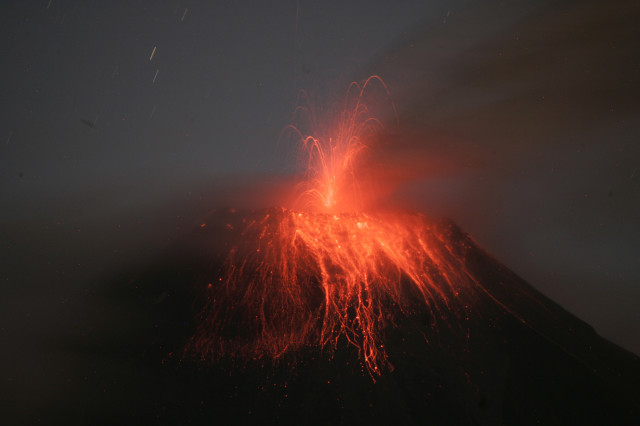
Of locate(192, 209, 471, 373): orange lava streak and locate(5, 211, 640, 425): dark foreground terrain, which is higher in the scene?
locate(192, 209, 471, 373): orange lava streak

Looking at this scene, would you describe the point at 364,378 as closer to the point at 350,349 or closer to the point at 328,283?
the point at 350,349

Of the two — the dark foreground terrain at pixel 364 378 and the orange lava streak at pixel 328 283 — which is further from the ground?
the orange lava streak at pixel 328 283

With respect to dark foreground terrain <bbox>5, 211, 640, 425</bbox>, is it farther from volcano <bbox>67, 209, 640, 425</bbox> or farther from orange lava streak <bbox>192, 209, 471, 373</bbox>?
orange lava streak <bbox>192, 209, 471, 373</bbox>

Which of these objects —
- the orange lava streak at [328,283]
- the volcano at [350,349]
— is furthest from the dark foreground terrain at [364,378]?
the orange lava streak at [328,283]

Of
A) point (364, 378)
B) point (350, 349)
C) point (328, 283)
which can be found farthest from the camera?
point (328, 283)

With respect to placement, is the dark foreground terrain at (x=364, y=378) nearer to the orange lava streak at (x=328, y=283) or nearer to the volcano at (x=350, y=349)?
the volcano at (x=350, y=349)

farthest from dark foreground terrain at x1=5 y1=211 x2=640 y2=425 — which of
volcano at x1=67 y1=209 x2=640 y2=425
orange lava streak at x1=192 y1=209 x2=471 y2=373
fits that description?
orange lava streak at x1=192 y1=209 x2=471 y2=373

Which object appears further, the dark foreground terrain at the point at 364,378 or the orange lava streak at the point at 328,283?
the orange lava streak at the point at 328,283

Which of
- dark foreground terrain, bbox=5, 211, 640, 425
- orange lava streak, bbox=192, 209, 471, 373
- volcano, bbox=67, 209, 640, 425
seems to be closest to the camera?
dark foreground terrain, bbox=5, 211, 640, 425

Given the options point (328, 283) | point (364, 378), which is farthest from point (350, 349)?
point (328, 283)

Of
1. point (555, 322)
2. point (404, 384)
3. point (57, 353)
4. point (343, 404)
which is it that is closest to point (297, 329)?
point (343, 404)
